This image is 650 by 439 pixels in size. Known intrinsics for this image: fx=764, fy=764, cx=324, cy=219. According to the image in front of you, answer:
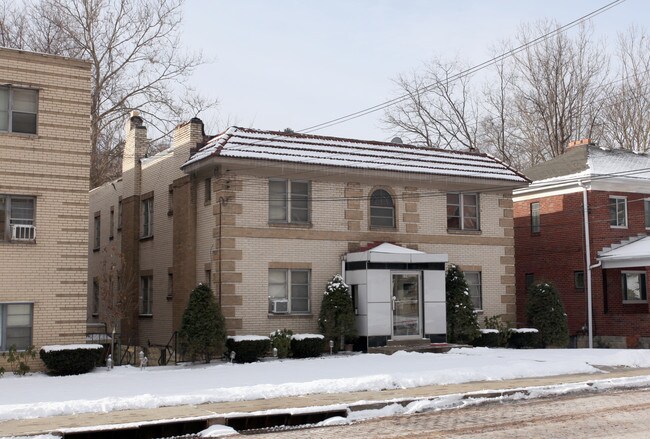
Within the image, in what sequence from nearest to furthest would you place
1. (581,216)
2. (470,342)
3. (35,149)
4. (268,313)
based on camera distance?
(35,149) < (268,313) < (470,342) < (581,216)

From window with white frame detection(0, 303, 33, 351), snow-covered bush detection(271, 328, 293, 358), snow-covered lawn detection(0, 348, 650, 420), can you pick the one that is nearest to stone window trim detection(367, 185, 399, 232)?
snow-covered lawn detection(0, 348, 650, 420)

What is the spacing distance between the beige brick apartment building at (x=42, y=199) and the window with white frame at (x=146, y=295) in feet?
25.3

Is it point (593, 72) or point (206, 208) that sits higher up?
point (593, 72)

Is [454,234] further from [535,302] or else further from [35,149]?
[35,149]

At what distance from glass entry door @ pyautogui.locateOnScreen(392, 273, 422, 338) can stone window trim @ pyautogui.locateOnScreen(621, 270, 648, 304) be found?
10.5 meters

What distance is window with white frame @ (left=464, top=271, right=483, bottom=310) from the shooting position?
28400 millimetres

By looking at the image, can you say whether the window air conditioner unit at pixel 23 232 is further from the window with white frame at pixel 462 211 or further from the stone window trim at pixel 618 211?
the stone window trim at pixel 618 211

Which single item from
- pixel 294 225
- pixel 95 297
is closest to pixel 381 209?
pixel 294 225

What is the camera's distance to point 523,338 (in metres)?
27.6

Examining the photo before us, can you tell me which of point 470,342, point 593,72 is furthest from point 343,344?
point 593,72

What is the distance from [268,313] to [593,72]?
32854mm

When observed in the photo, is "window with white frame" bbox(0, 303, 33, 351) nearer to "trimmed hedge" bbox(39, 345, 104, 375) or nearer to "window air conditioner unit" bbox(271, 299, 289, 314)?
"trimmed hedge" bbox(39, 345, 104, 375)

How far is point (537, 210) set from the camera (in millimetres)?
33875

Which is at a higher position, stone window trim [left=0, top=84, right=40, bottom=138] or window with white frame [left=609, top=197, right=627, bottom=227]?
stone window trim [left=0, top=84, right=40, bottom=138]
